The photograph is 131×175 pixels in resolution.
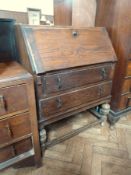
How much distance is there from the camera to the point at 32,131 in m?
0.94

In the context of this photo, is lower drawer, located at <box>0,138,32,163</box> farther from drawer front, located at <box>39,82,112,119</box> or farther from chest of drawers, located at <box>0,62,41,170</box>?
drawer front, located at <box>39,82,112,119</box>

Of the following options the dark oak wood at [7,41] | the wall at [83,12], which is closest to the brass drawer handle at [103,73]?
the wall at [83,12]

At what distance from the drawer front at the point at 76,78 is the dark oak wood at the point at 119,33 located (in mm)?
180

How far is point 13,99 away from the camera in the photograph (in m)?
0.78

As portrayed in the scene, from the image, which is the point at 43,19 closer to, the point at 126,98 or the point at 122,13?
the point at 122,13

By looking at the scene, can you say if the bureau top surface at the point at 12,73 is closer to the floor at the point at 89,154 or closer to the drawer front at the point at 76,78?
the drawer front at the point at 76,78

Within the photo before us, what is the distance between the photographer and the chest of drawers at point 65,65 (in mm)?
889

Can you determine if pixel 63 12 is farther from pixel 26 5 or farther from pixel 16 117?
pixel 16 117

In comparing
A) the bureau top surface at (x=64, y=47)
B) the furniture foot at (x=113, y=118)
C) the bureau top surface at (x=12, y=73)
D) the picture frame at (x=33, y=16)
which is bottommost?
the furniture foot at (x=113, y=118)

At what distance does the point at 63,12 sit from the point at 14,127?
1.27 meters

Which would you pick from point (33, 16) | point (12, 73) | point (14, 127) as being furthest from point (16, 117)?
point (33, 16)

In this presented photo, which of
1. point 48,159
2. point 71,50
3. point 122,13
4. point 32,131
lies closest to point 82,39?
point 71,50

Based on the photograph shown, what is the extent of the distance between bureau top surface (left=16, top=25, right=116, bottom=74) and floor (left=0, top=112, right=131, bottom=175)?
31.0 inches

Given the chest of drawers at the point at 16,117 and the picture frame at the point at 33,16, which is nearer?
the chest of drawers at the point at 16,117
